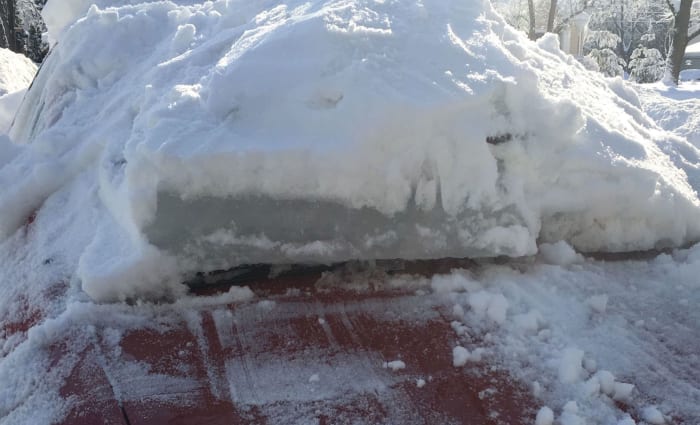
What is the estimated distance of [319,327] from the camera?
141 centimetres

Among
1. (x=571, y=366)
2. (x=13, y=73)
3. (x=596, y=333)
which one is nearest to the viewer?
(x=571, y=366)

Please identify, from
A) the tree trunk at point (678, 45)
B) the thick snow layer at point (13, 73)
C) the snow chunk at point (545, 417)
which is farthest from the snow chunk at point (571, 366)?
the tree trunk at point (678, 45)

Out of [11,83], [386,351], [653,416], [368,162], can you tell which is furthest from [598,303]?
[11,83]

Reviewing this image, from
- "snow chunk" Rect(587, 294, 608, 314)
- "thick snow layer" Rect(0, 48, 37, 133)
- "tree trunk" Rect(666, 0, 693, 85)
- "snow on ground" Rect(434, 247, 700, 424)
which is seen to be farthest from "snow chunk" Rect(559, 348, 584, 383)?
"tree trunk" Rect(666, 0, 693, 85)

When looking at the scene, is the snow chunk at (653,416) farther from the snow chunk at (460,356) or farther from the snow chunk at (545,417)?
the snow chunk at (460,356)

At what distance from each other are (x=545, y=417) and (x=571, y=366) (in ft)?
0.51

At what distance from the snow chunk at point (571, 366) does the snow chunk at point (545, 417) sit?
11 cm

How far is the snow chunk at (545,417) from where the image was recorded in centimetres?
113

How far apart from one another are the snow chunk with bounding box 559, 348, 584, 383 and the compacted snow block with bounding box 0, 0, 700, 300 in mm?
351

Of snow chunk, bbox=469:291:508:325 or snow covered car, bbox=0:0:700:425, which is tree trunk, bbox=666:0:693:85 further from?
snow chunk, bbox=469:291:508:325

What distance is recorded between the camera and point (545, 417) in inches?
44.7

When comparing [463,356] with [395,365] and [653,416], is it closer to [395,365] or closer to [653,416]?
[395,365]

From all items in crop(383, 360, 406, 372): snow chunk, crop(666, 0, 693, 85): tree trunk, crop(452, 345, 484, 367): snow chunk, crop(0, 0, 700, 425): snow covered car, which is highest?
crop(0, 0, 700, 425): snow covered car

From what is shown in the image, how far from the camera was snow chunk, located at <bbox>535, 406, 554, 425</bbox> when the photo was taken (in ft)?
3.71
